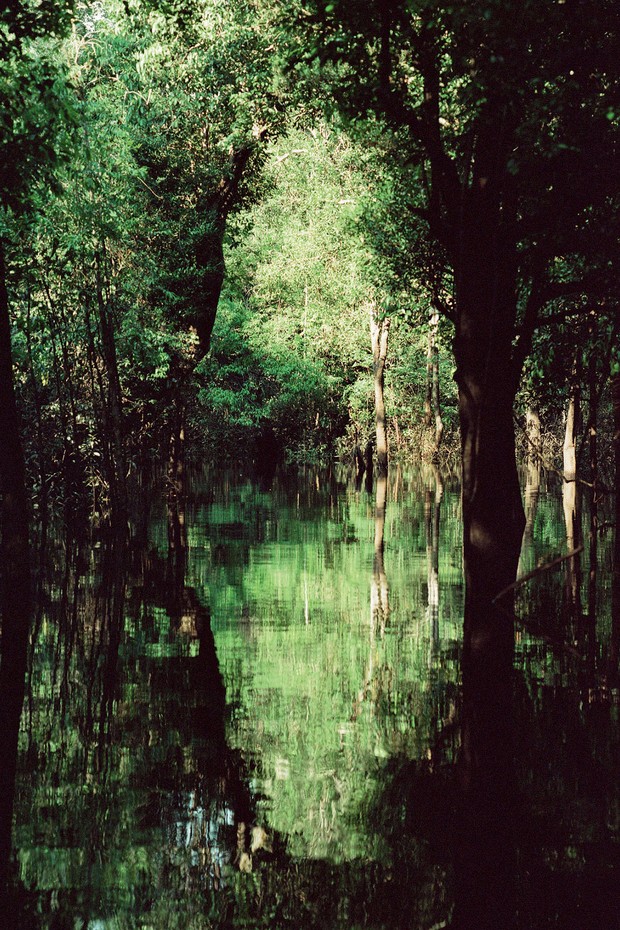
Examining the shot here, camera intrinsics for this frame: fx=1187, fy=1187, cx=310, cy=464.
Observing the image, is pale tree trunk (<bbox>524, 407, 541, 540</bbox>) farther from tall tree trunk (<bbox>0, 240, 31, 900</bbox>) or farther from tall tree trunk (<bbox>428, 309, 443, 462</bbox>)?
tall tree trunk (<bbox>0, 240, 31, 900</bbox>)

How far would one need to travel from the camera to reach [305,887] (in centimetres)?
602

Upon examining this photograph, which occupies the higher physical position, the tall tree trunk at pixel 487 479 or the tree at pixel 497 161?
the tree at pixel 497 161

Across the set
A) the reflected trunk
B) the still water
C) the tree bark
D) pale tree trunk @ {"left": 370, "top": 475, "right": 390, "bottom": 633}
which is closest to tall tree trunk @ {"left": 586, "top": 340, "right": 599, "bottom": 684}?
the still water

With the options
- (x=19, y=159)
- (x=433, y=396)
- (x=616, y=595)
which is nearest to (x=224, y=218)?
(x=19, y=159)

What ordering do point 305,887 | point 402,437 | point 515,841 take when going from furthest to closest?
point 402,437 → point 515,841 → point 305,887

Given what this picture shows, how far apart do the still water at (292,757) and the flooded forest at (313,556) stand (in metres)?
0.03

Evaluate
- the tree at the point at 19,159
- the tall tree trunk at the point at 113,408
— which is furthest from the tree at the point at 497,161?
the tall tree trunk at the point at 113,408

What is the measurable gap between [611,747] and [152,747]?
3.28 m

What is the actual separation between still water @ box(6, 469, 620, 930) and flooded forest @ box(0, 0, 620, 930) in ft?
0.11

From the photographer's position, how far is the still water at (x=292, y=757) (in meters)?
5.89

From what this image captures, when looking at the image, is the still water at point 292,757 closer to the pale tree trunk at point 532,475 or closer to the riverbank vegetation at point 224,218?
the riverbank vegetation at point 224,218

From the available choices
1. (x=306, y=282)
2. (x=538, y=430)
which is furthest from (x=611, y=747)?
(x=306, y=282)

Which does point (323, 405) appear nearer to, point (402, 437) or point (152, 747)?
point (402, 437)

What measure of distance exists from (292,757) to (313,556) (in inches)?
510
